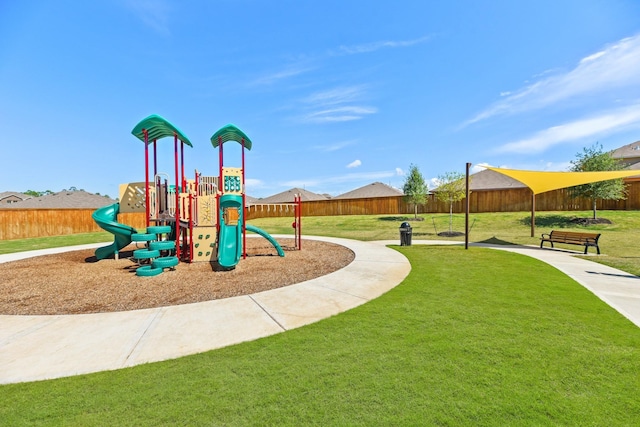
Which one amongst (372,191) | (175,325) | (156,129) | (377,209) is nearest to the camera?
(175,325)

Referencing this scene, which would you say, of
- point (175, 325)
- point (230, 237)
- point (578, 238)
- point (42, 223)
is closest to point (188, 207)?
point (230, 237)

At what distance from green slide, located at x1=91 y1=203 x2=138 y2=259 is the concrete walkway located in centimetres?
524

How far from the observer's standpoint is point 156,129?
9.43 metres

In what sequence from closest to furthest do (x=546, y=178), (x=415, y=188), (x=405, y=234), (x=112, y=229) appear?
(x=112, y=229) < (x=405, y=234) < (x=546, y=178) < (x=415, y=188)

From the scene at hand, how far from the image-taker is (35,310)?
17.3ft

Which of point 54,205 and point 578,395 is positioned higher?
point 54,205

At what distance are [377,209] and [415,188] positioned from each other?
658 centimetres

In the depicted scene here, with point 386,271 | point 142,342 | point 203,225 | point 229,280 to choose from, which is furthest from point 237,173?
point 142,342

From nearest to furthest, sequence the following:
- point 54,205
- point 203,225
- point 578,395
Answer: point 578,395 → point 203,225 → point 54,205

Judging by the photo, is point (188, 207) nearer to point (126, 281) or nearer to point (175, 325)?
point (126, 281)

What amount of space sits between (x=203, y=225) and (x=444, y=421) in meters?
9.28

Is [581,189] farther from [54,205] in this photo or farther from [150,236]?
[54,205]

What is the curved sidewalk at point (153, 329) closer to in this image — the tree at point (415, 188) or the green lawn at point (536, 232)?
the green lawn at point (536, 232)

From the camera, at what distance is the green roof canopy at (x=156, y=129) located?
28.5ft
